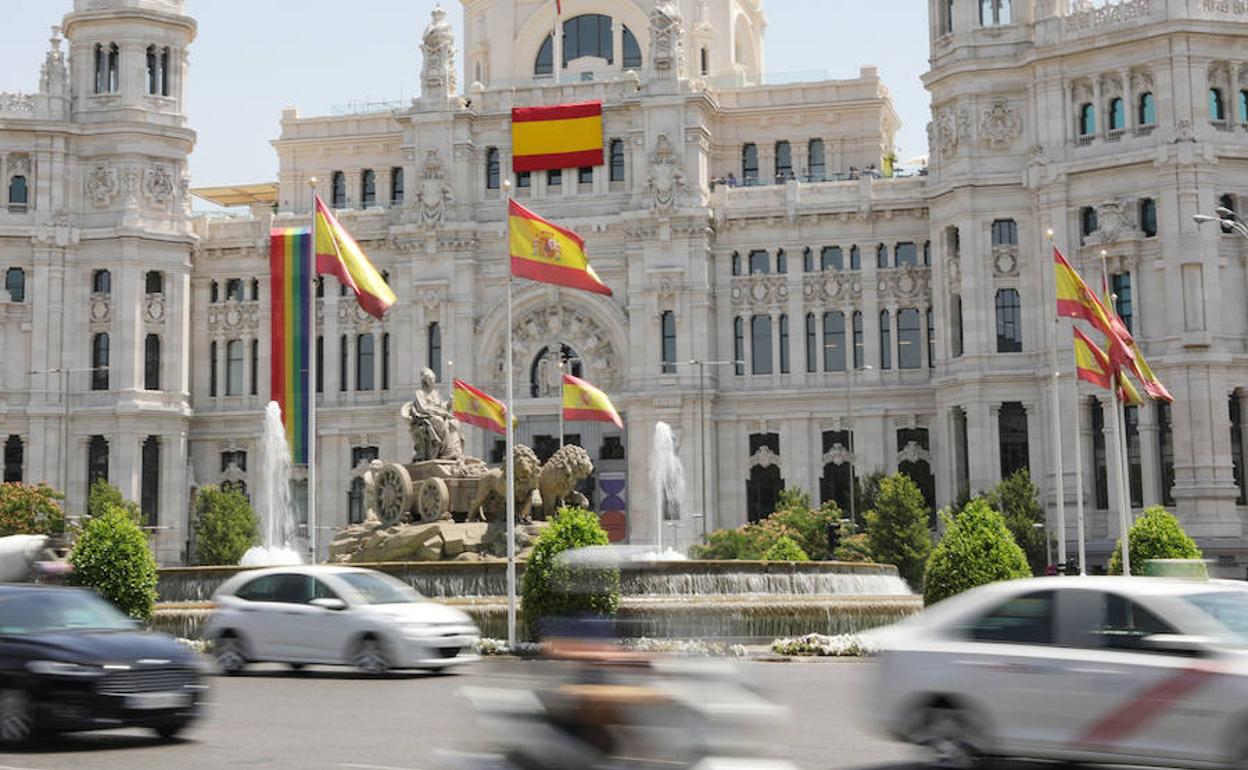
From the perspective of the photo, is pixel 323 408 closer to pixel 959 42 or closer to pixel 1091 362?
pixel 959 42

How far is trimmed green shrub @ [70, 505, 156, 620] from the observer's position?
3562 cm

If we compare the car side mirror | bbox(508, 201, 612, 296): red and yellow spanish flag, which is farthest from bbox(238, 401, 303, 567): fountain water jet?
the car side mirror

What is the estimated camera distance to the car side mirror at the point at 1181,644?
14.5 meters

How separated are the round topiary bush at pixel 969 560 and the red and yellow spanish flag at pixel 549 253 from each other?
31.8ft

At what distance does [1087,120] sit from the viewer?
74.2m

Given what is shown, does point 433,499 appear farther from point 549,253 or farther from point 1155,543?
point 1155,543

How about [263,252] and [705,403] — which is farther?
[263,252]

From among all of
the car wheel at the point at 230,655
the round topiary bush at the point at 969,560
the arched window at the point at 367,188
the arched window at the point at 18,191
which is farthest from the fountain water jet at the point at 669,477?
the car wheel at the point at 230,655

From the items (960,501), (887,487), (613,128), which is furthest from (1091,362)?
(613,128)

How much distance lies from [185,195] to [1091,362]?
53.0 meters

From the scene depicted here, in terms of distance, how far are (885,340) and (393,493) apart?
43760 millimetres

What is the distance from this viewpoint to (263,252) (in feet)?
292

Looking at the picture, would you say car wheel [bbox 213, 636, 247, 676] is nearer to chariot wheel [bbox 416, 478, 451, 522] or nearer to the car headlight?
the car headlight

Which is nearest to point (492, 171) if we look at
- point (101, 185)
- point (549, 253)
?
point (101, 185)
